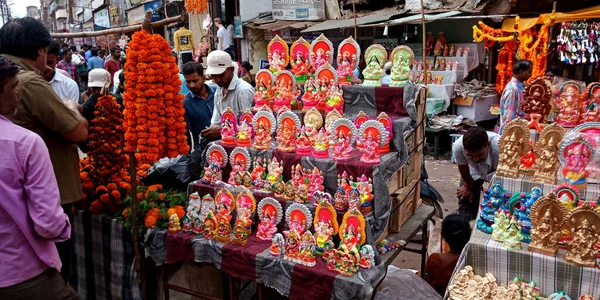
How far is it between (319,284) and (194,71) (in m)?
2.31

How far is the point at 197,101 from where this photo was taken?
4207 mm

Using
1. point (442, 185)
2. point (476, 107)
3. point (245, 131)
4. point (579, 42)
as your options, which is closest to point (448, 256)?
point (245, 131)

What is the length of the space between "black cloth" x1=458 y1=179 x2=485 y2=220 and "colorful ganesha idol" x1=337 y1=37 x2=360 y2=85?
56.4 inches

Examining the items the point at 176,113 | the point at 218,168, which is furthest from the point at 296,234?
the point at 176,113

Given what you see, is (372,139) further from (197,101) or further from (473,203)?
(197,101)

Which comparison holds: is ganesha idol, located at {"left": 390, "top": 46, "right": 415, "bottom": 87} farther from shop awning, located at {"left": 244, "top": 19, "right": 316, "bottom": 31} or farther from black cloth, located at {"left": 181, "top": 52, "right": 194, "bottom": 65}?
black cloth, located at {"left": 181, "top": 52, "right": 194, "bottom": 65}

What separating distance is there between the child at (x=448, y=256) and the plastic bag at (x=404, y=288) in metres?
0.13

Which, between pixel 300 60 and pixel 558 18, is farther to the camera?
pixel 558 18

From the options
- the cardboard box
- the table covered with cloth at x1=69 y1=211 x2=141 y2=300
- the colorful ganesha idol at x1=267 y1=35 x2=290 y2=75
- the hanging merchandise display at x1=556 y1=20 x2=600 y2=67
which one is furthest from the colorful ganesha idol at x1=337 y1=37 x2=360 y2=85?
the cardboard box

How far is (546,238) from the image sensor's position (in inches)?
91.9

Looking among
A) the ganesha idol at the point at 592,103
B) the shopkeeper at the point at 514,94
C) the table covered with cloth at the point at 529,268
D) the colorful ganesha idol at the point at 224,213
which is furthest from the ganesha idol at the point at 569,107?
the colorful ganesha idol at the point at 224,213

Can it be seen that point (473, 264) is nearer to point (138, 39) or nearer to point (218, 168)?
point (218, 168)

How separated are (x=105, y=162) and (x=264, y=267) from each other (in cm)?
159

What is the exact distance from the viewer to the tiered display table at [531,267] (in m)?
2.25
